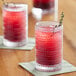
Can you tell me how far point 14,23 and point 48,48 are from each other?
0.98ft

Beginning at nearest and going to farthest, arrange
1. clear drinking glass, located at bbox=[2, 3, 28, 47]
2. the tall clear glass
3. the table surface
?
1. the table surface
2. clear drinking glass, located at bbox=[2, 3, 28, 47]
3. the tall clear glass

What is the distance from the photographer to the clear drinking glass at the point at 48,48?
1346 millimetres

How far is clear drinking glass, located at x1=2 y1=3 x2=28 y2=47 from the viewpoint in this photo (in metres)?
1.60

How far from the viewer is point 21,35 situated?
161cm

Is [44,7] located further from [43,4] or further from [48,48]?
[48,48]

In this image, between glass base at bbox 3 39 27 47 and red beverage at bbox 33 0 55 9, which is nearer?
glass base at bbox 3 39 27 47

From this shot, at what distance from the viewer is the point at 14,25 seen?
160cm

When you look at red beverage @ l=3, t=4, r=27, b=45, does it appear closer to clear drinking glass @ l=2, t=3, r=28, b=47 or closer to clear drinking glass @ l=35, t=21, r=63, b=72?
clear drinking glass @ l=2, t=3, r=28, b=47

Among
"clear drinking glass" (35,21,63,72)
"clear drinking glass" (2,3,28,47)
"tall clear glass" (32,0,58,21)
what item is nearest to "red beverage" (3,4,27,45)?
"clear drinking glass" (2,3,28,47)

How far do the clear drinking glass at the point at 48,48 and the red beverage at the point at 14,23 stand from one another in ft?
0.80

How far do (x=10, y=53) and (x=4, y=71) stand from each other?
187 millimetres

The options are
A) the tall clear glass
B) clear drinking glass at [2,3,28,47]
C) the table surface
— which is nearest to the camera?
the table surface

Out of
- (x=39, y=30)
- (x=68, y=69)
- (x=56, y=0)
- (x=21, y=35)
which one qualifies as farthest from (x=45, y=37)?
(x=56, y=0)

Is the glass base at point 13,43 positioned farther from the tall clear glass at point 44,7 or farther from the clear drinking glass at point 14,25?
the tall clear glass at point 44,7
